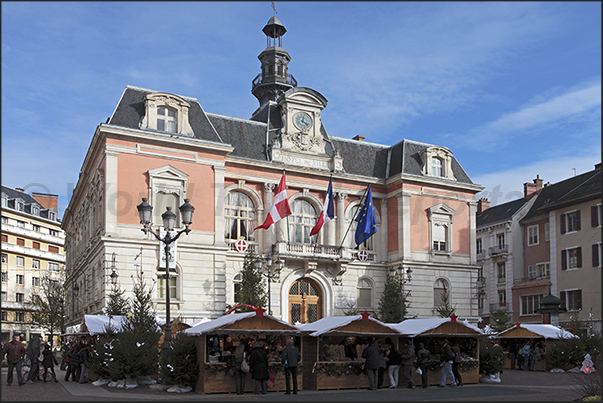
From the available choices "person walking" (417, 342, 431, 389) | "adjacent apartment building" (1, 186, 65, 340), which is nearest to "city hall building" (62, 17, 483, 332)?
"person walking" (417, 342, 431, 389)

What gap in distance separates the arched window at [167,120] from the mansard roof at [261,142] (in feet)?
3.33

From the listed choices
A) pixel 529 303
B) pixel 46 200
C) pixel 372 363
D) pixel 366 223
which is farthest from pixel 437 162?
pixel 46 200

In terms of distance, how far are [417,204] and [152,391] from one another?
2838cm

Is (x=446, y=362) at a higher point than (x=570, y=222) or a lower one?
lower

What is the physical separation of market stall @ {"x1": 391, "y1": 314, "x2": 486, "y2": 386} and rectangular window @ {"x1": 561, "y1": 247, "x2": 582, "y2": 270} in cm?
2781

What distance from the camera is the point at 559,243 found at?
173 ft

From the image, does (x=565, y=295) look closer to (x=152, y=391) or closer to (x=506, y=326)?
(x=506, y=326)

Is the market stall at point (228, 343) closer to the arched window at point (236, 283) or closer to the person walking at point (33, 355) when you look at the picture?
the person walking at point (33, 355)

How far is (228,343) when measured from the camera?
22.5 m

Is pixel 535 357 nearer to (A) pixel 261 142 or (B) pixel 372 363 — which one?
(B) pixel 372 363

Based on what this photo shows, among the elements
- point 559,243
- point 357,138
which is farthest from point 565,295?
point 357,138

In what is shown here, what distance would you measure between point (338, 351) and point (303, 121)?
76.9 feet

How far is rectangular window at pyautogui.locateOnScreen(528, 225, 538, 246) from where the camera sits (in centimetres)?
5773

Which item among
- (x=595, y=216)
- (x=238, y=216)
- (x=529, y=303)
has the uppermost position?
(x=595, y=216)
